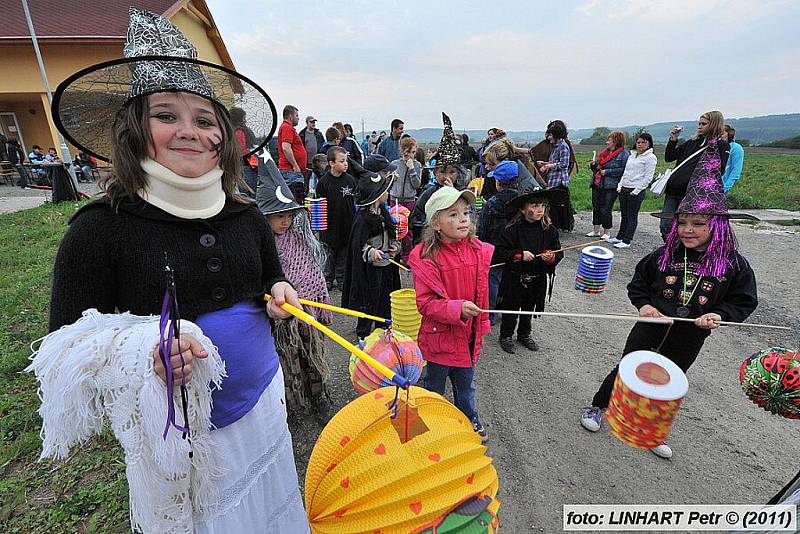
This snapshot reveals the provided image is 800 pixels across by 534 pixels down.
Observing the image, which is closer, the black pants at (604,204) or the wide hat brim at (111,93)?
the wide hat brim at (111,93)

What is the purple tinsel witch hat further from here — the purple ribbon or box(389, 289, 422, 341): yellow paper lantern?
the purple ribbon

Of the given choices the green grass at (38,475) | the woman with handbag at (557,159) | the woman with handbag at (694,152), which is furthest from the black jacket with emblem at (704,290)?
the woman with handbag at (557,159)

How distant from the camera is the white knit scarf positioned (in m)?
1.33

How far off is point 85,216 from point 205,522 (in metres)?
1.21

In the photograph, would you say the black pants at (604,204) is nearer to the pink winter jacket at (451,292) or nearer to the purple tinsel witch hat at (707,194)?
the purple tinsel witch hat at (707,194)

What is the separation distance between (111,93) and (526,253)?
352 cm

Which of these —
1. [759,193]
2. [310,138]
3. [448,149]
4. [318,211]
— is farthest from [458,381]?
[759,193]

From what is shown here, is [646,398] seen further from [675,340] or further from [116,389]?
[116,389]

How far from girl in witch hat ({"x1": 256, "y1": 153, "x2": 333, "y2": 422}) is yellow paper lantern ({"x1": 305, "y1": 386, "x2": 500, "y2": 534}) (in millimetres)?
1694

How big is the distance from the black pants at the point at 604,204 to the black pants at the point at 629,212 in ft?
0.68

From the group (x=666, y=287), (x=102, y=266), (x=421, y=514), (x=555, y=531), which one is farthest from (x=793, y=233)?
(x=102, y=266)

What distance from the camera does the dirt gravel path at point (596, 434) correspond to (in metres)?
2.72

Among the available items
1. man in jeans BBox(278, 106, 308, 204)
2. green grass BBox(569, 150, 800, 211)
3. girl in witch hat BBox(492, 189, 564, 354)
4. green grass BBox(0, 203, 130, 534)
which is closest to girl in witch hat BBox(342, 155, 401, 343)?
girl in witch hat BBox(492, 189, 564, 354)

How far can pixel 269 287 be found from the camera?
1744 millimetres
